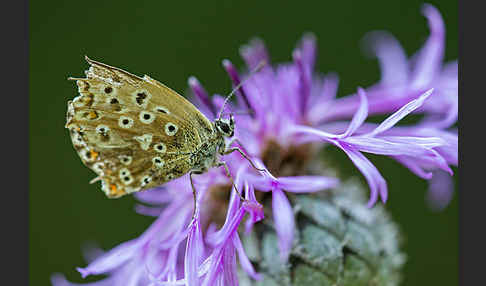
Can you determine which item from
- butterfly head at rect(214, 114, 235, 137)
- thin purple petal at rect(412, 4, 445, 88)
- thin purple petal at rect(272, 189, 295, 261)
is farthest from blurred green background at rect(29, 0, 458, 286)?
thin purple petal at rect(272, 189, 295, 261)

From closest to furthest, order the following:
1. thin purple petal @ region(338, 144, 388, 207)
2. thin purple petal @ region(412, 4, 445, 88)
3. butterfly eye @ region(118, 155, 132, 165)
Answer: thin purple petal @ region(338, 144, 388, 207), butterfly eye @ region(118, 155, 132, 165), thin purple petal @ region(412, 4, 445, 88)

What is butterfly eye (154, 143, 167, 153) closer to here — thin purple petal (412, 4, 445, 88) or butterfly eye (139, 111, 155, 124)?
butterfly eye (139, 111, 155, 124)

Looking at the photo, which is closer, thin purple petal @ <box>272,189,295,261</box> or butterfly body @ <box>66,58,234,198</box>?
thin purple petal @ <box>272,189,295,261</box>

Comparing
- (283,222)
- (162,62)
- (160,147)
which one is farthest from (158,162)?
(162,62)

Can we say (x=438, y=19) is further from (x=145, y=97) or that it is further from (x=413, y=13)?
(x=413, y=13)

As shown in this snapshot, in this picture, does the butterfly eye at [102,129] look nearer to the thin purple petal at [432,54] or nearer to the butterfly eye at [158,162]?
the butterfly eye at [158,162]

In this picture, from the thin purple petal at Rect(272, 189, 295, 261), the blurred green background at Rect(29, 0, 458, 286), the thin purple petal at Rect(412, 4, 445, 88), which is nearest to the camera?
the thin purple petal at Rect(272, 189, 295, 261)

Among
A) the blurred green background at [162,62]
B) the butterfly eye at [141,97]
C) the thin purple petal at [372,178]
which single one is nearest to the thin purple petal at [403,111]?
the thin purple petal at [372,178]

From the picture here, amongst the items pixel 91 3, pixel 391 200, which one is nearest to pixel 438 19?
pixel 391 200

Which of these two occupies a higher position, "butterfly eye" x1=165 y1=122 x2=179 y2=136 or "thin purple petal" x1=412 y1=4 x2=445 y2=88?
"thin purple petal" x1=412 y1=4 x2=445 y2=88
